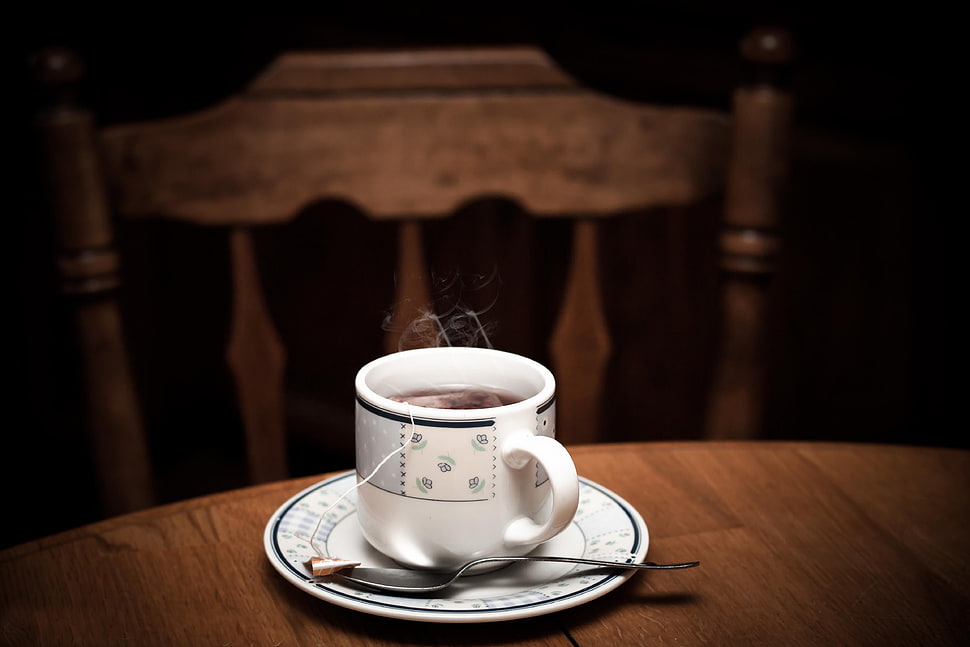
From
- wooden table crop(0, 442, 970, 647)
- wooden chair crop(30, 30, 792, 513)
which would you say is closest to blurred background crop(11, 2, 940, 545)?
wooden chair crop(30, 30, 792, 513)

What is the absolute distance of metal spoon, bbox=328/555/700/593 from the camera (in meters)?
0.55

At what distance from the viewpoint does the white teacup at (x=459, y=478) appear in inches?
21.6

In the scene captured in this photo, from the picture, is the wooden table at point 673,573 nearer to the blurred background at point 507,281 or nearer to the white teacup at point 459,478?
Result: the white teacup at point 459,478

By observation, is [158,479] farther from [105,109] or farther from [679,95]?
[679,95]

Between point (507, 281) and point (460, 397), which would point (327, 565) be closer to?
point (460, 397)

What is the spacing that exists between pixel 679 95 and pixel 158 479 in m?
1.48

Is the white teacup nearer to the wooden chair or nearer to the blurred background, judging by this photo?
the wooden chair

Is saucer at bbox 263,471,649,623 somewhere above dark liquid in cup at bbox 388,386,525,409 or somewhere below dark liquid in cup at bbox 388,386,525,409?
below

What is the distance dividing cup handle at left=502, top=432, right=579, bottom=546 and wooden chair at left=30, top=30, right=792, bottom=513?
1.70ft

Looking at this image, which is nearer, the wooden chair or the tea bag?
the tea bag

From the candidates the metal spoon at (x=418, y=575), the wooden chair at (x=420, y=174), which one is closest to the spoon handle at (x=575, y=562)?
the metal spoon at (x=418, y=575)

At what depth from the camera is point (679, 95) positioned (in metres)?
1.75

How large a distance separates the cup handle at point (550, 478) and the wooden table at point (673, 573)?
5 centimetres

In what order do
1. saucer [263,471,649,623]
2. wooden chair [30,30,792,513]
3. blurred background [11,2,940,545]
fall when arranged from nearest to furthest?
1. saucer [263,471,649,623]
2. wooden chair [30,30,792,513]
3. blurred background [11,2,940,545]
